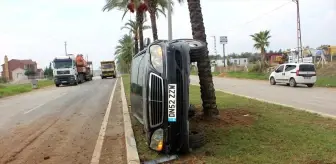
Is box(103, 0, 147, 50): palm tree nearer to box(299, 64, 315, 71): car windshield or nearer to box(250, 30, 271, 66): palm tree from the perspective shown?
box(299, 64, 315, 71): car windshield

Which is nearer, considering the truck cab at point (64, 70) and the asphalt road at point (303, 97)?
the asphalt road at point (303, 97)

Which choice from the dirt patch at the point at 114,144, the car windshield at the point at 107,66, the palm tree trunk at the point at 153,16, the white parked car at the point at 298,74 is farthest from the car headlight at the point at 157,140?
the car windshield at the point at 107,66

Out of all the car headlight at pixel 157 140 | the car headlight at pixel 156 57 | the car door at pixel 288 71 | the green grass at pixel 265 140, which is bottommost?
the green grass at pixel 265 140

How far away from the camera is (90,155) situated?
24.7ft

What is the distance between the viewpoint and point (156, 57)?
6840 millimetres

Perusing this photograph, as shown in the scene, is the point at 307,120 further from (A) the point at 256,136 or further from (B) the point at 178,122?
(B) the point at 178,122

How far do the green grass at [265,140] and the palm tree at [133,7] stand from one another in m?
13.4

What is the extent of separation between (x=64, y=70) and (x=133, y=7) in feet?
67.9

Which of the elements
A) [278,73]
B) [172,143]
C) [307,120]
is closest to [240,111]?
[307,120]

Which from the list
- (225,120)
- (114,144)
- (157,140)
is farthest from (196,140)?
(225,120)

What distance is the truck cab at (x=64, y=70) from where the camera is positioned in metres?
43.6

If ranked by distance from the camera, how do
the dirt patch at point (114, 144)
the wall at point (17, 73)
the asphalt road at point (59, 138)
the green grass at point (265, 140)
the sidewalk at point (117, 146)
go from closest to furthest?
the green grass at point (265, 140), the sidewalk at point (117, 146), the dirt patch at point (114, 144), the asphalt road at point (59, 138), the wall at point (17, 73)

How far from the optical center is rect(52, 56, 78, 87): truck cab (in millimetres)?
43562

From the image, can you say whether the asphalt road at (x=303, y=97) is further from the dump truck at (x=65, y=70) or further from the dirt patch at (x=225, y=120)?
the dump truck at (x=65, y=70)
